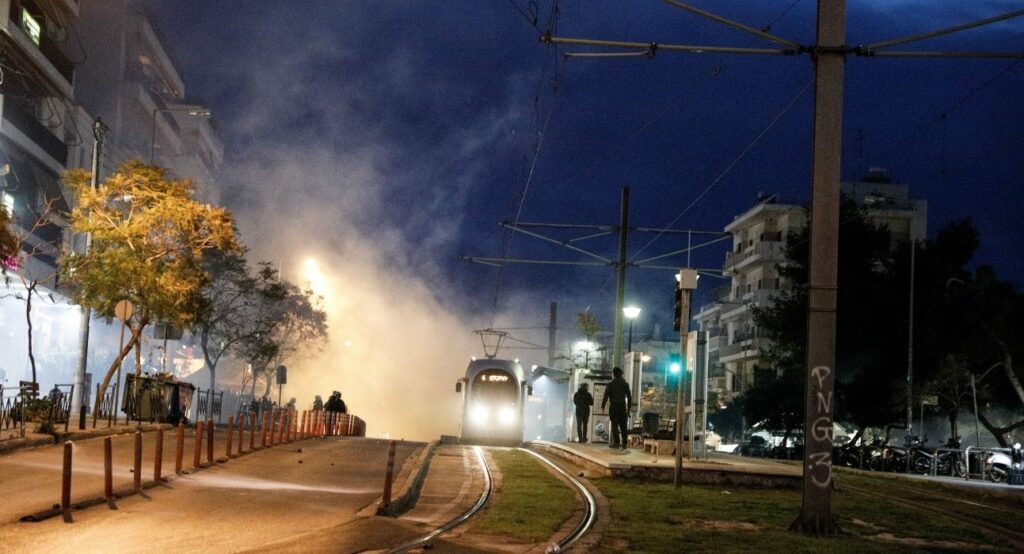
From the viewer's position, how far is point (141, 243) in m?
30.5

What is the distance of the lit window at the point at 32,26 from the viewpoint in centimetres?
4243

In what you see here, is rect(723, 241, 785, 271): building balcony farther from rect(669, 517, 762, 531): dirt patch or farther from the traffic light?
rect(669, 517, 762, 531): dirt patch

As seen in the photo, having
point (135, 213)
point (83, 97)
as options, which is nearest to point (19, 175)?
point (135, 213)

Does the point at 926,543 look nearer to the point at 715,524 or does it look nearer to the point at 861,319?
the point at 715,524

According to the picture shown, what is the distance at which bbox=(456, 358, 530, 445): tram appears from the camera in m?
42.2

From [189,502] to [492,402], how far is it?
28.8 metres

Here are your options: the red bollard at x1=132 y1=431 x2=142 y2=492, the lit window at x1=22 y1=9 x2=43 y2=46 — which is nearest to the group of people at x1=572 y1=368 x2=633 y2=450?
the red bollard at x1=132 y1=431 x2=142 y2=492

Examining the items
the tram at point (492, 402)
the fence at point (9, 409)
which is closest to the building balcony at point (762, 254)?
the tram at point (492, 402)

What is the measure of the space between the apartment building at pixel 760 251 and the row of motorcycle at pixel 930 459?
36997 millimetres

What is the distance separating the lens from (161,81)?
76188mm

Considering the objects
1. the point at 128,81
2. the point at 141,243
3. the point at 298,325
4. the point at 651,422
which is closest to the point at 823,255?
the point at 651,422

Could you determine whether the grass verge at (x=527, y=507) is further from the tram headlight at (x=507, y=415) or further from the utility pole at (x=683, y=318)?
the tram headlight at (x=507, y=415)

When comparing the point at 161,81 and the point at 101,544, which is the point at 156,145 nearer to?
the point at 161,81

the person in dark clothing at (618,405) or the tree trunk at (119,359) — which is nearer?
the person in dark clothing at (618,405)
